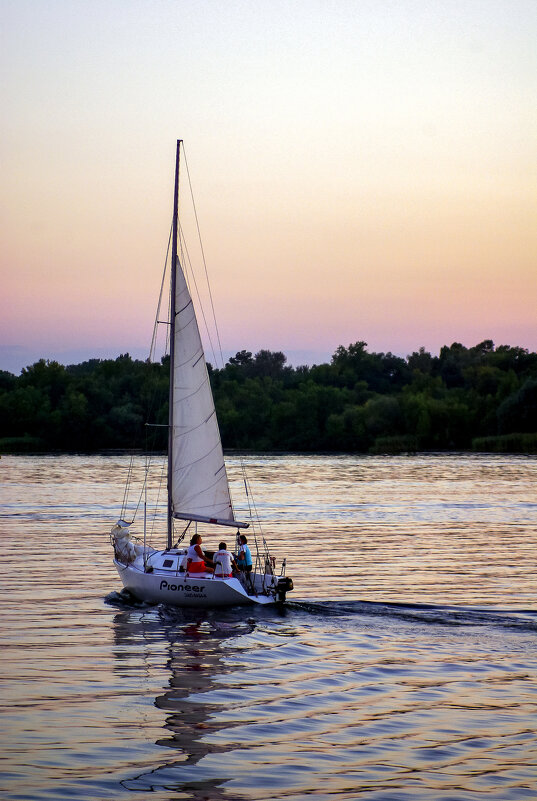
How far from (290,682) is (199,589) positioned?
26.3ft

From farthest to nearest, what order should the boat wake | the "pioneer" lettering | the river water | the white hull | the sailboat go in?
the sailboat
the "pioneer" lettering
the white hull
the boat wake
the river water

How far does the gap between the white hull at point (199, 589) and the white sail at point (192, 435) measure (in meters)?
2.28

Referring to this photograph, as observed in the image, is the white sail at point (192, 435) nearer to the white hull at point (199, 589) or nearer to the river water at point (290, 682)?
the white hull at point (199, 589)

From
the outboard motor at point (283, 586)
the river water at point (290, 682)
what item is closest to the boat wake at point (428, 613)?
the river water at point (290, 682)

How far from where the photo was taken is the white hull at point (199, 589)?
28.9 metres

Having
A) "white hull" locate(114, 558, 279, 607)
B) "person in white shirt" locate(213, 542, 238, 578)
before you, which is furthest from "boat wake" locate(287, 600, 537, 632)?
"person in white shirt" locate(213, 542, 238, 578)

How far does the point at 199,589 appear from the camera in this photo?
2911 centimetres

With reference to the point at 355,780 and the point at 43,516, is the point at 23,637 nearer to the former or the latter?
the point at 355,780

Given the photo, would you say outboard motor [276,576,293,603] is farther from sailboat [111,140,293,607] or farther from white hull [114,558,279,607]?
sailboat [111,140,293,607]

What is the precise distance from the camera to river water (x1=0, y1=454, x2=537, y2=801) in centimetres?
1545

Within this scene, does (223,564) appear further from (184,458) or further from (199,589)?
(184,458)

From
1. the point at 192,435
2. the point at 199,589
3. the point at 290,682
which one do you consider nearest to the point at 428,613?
the point at 199,589

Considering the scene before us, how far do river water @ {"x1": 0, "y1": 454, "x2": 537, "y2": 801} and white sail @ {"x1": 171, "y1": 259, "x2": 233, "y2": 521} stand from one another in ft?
11.7

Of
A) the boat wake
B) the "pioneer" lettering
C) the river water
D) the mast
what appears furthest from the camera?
the mast
